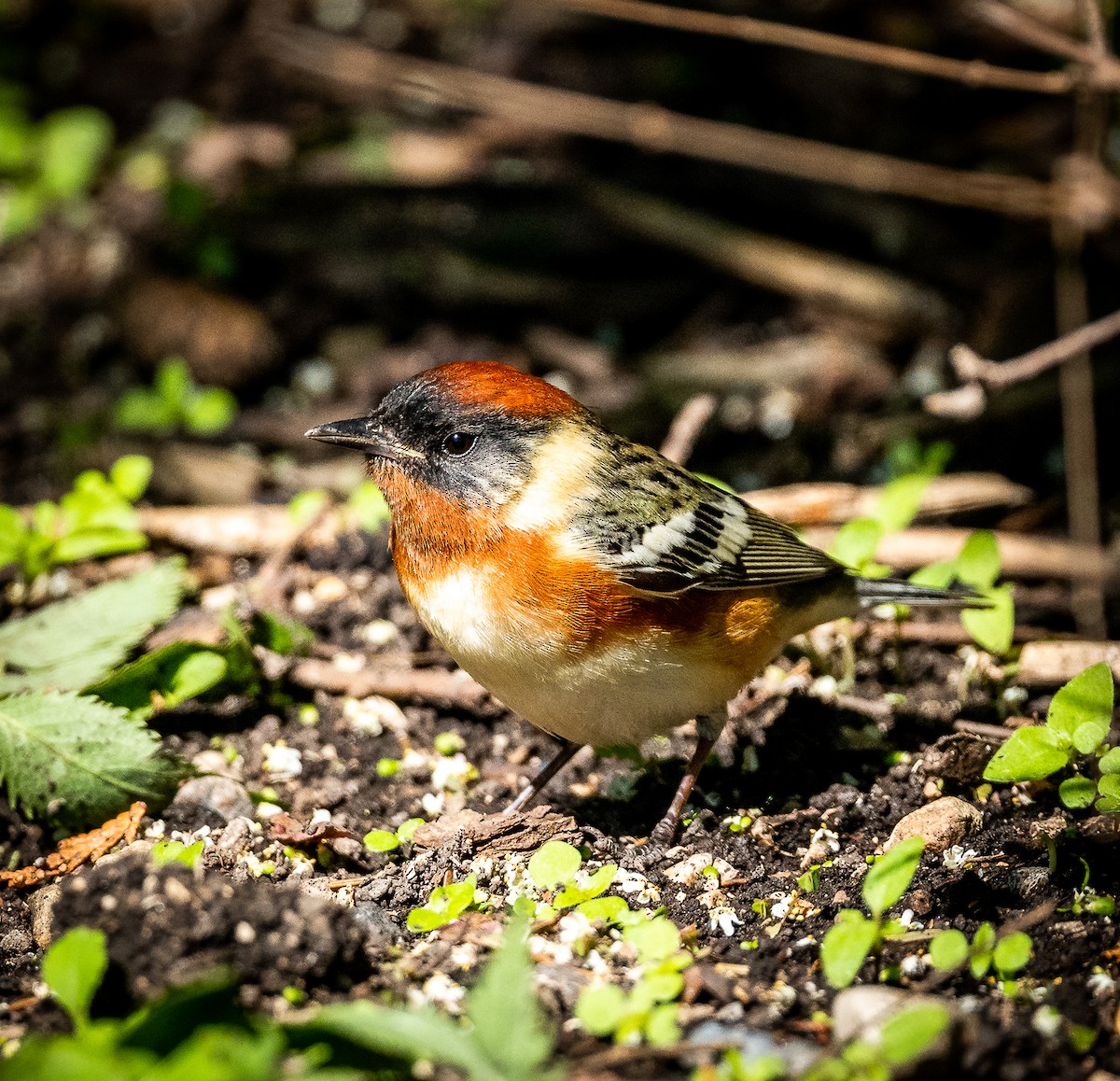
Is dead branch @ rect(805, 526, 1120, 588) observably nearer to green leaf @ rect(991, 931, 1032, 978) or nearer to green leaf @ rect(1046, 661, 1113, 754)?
green leaf @ rect(1046, 661, 1113, 754)

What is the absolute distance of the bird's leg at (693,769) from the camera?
146 inches

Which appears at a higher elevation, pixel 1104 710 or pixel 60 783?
pixel 1104 710

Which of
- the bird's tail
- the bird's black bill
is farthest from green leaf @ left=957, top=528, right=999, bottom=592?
the bird's black bill

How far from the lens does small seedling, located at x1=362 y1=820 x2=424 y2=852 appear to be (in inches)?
143

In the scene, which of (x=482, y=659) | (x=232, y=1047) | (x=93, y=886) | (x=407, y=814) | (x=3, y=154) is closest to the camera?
(x=232, y=1047)

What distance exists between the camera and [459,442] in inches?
145

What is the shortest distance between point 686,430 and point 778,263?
1898mm

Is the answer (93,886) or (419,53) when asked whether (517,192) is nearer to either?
(419,53)

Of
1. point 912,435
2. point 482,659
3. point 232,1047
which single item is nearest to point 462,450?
point 482,659

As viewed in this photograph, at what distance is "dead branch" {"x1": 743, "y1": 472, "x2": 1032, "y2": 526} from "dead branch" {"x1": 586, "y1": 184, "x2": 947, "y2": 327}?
1582mm

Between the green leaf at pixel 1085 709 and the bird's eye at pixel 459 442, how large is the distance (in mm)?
1808

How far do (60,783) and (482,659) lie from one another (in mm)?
1320

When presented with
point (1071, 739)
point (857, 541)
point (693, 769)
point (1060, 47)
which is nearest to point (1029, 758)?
point (1071, 739)

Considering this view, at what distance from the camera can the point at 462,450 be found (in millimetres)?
3682
